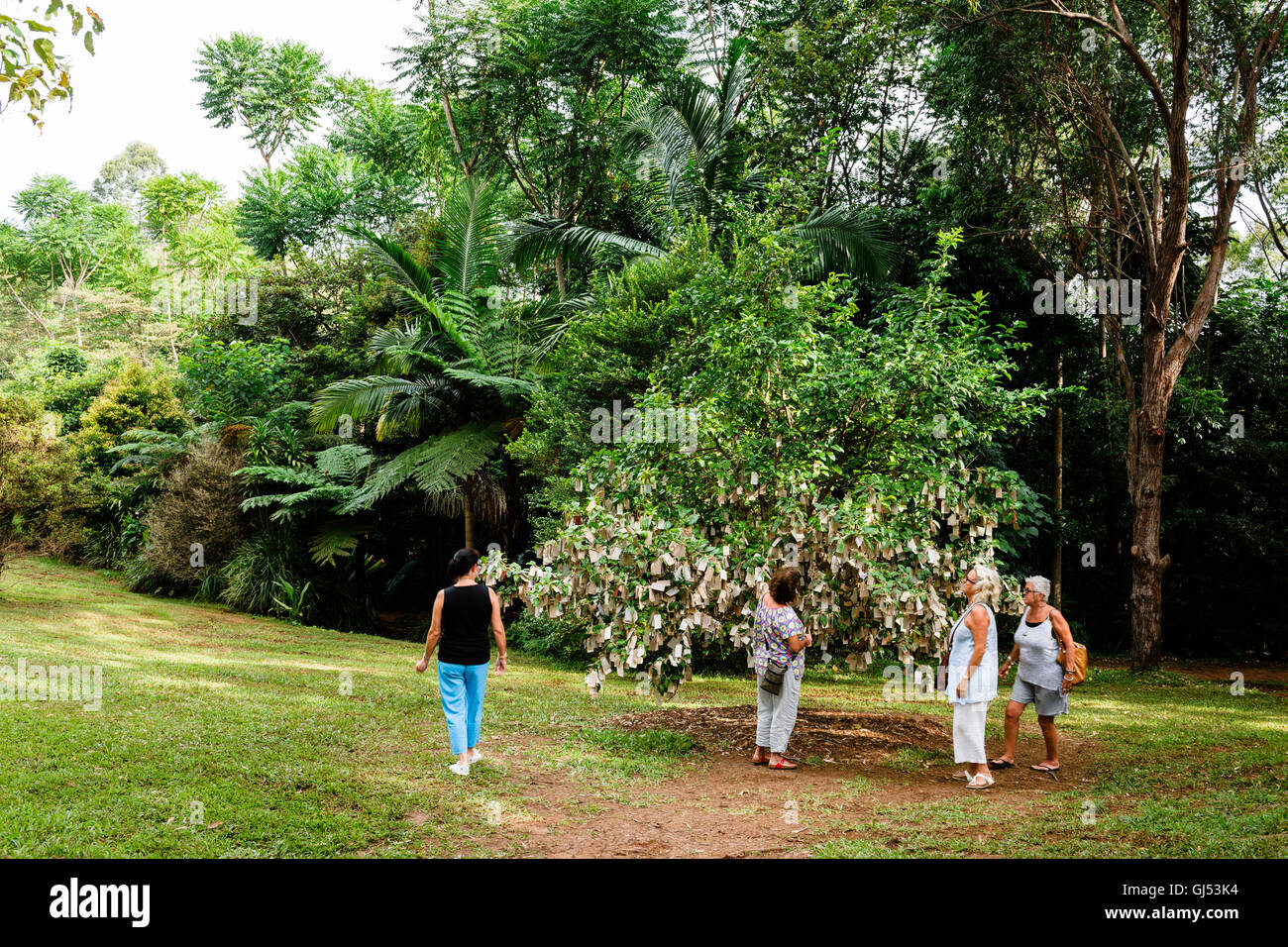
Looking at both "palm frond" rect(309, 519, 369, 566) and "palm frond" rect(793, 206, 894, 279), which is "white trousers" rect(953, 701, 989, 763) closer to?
"palm frond" rect(793, 206, 894, 279)

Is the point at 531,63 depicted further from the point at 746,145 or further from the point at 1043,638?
the point at 1043,638

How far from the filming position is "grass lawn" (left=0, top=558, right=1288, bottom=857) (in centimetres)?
511

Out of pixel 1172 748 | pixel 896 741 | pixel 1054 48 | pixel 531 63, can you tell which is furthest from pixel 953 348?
pixel 531 63

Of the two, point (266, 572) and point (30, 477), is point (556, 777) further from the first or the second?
point (266, 572)

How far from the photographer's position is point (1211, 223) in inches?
652

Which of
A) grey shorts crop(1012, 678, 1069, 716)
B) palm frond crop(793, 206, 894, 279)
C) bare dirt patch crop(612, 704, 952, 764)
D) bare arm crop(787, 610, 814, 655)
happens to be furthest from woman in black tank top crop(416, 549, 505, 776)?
palm frond crop(793, 206, 894, 279)

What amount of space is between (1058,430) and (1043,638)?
35.9 feet

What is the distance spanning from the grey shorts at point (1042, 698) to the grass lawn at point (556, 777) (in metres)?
0.56

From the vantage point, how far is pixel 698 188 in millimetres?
15867

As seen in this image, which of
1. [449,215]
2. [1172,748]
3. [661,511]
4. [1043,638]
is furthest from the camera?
[449,215]

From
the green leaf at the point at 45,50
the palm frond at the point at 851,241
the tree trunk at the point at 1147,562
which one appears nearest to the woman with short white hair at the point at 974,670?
the green leaf at the point at 45,50

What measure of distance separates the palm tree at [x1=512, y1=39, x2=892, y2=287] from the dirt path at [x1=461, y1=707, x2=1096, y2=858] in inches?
354

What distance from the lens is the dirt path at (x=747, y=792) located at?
5297 mm

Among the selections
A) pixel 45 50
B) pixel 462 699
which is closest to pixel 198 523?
pixel 462 699
